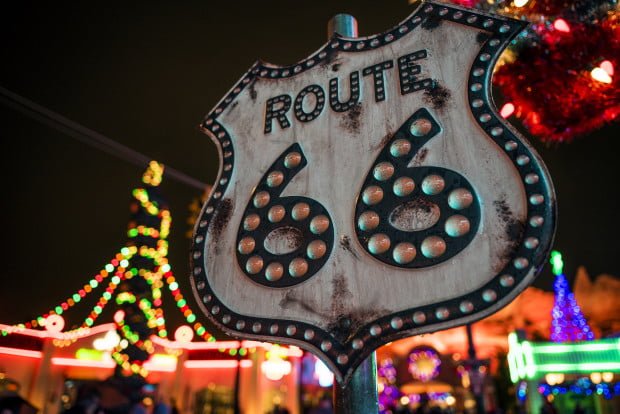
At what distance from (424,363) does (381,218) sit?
768 inches

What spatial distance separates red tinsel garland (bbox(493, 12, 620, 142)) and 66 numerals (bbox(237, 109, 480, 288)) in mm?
1737

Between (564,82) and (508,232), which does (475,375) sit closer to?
(564,82)

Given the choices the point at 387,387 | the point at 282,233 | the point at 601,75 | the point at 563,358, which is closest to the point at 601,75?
the point at 601,75

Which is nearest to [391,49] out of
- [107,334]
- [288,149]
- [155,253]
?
[288,149]

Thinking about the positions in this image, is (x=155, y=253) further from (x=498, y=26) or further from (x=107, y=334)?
(x=498, y=26)

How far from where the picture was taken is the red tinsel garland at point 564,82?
2141 mm

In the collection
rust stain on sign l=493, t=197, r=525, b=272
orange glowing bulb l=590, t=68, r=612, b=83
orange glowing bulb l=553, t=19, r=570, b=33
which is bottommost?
rust stain on sign l=493, t=197, r=525, b=272

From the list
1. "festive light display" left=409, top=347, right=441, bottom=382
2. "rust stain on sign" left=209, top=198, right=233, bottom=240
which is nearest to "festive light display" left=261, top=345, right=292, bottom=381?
"festive light display" left=409, top=347, right=441, bottom=382

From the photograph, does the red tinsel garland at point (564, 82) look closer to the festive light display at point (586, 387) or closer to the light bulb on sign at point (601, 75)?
the light bulb on sign at point (601, 75)

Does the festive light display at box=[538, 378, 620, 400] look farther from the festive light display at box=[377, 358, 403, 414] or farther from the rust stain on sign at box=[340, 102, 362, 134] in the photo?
the rust stain on sign at box=[340, 102, 362, 134]

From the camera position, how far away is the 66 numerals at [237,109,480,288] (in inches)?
34.2

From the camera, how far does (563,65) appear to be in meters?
2.27

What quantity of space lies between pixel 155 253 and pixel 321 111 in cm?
951

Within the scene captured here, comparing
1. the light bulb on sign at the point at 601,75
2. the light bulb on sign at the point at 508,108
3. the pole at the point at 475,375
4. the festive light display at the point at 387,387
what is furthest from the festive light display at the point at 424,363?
the light bulb on sign at the point at 601,75
